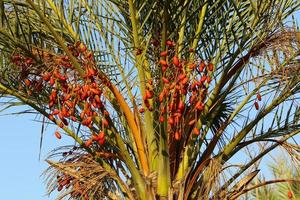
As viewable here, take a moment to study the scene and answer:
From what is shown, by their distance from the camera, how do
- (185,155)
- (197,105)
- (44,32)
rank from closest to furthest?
(197,105) < (185,155) < (44,32)

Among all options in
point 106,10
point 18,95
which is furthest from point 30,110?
point 106,10

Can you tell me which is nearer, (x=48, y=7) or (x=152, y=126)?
(x=152, y=126)

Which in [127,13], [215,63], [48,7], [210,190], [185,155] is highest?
[48,7]

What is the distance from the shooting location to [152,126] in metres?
5.45

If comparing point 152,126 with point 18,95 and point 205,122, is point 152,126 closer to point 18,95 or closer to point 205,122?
point 205,122

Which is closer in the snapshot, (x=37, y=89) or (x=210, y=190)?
(x=210, y=190)

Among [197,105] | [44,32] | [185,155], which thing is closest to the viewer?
[197,105]

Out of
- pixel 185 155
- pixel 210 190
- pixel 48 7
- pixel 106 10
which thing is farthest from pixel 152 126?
pixel 48 7

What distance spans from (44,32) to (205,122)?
1.70 metres

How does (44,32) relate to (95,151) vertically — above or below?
above

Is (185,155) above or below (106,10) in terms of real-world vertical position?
below

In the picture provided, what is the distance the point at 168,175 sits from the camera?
5.28m

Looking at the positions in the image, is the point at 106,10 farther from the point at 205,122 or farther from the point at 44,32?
the point at 205,122

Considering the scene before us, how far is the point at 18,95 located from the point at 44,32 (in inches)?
24.7
